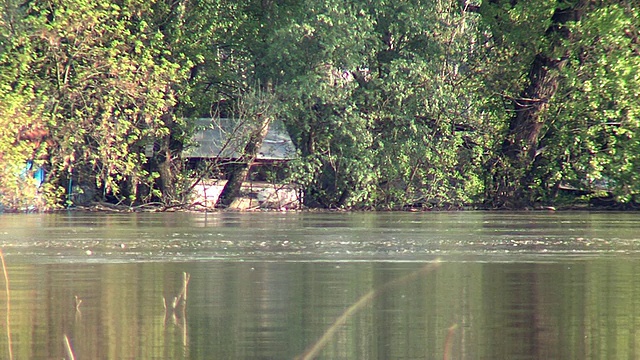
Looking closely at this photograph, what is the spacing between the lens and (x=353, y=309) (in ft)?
40.2

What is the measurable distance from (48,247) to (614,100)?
22287 millimetres

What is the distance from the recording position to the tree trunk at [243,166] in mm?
42594

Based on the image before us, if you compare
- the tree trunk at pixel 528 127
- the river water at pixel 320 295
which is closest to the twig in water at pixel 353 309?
the river water at pixel 320 295

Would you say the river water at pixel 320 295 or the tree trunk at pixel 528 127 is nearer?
the river water at pixel 320 295

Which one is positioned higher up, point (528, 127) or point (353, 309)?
point (528, 127)

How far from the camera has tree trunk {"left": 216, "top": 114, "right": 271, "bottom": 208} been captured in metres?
Answer: 42.6

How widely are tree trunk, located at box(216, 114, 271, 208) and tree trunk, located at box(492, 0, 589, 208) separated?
8.02 meters

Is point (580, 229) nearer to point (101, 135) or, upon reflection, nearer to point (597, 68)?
point (597, 68)

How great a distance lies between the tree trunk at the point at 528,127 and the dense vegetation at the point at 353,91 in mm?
Answer: 66

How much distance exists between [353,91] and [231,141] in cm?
434

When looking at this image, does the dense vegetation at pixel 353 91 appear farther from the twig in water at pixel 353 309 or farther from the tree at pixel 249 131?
the twig in water at pixel 353 309

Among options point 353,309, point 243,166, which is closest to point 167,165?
point 243,166

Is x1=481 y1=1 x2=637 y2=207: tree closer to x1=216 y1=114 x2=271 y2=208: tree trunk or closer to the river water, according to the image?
x1=216 y1=114 x2=271 y2=208: tree trunk

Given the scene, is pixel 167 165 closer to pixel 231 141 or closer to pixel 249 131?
pixel 231 141
